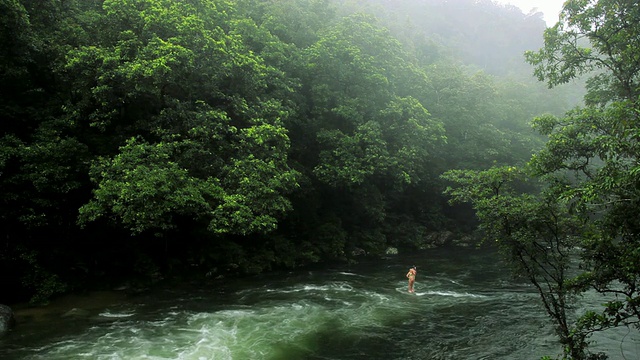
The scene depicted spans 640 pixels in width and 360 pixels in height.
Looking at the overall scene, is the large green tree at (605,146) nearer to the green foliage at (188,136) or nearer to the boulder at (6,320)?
the green foliage at (188,136)

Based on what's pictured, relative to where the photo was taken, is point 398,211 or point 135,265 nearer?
point 135,265

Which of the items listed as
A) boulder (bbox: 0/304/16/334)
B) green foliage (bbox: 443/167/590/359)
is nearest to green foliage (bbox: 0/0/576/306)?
boulder (bbox: 0/304/16/334)

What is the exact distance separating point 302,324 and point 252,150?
8.07 m

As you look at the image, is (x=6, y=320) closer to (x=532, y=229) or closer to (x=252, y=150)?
(x=252, y=150)

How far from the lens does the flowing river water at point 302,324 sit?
1118cm

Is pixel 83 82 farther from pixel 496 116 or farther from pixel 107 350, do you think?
pixel 496 116

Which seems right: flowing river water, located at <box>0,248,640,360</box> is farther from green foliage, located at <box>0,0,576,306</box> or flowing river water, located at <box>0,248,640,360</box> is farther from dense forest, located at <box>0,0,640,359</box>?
green foliage, located at <box>0,0,576,306</box>

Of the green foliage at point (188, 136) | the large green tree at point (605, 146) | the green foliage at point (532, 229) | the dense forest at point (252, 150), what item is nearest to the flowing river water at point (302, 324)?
the dense forest at point (252, 150)

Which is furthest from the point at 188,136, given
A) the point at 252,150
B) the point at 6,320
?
the point at 6,320

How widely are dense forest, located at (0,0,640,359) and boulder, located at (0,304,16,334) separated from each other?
1862 mm

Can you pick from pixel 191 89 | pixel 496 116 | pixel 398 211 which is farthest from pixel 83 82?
pixel 496 116

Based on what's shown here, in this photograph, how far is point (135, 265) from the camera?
18.4 metres

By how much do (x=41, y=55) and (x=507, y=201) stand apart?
1851cm

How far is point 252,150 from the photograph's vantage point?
1788 centimetres
